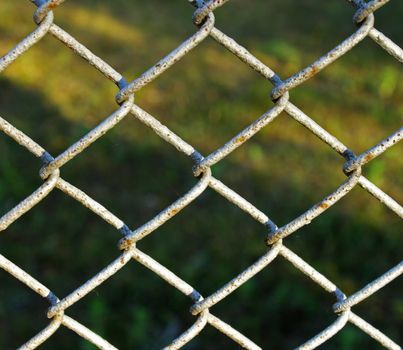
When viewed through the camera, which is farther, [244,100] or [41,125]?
[244,100]

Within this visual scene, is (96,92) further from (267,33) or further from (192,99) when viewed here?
(267,33)

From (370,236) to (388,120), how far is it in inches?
45.0

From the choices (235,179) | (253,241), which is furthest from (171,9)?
(253,241)

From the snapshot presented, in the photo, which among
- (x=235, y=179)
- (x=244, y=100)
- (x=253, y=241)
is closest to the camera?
(x=253, y=241)

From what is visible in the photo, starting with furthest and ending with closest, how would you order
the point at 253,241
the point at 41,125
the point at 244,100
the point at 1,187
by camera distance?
1. the point at 244,100
2. the point at 41,125
3. the point at 1,187
4. the point at 253,241

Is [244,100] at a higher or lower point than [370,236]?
higher

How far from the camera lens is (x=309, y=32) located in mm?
4840

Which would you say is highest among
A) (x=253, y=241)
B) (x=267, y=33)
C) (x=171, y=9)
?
(x=171, y=9)

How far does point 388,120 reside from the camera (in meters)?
3.79

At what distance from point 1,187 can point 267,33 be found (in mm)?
2515

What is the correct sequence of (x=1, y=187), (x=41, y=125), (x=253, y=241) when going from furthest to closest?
(x=41, y=125) → (x=1, y=187) → (x=253, y=241)

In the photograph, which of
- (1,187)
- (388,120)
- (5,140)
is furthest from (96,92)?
(388,120)

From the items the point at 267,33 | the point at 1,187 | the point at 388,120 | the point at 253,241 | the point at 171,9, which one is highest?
the point at 171,9

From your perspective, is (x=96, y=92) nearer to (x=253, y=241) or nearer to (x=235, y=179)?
(x=235, y=179)
